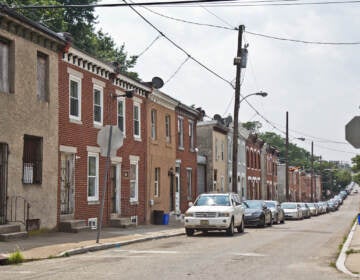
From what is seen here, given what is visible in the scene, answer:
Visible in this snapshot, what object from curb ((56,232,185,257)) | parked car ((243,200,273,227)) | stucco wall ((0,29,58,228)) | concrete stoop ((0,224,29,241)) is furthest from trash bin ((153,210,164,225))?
concrete stoop ((0,224,29,241))

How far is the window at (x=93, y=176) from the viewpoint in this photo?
81.3 feet

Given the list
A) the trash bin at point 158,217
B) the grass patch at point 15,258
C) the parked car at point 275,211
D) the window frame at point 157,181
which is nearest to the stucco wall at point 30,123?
the grass patch at point 15,258

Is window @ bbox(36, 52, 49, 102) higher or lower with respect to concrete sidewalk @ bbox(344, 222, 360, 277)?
higher

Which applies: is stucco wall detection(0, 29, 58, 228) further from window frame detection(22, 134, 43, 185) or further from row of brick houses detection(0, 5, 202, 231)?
window frame detection(22, 134, 43, 185)

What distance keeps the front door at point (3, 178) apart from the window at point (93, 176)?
602cm

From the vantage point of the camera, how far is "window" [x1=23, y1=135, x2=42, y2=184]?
2041cm

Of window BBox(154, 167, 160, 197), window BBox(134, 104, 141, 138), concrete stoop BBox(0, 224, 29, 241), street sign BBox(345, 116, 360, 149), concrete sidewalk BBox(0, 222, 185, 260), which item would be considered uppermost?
window BBox(134, 104, 141, 138)

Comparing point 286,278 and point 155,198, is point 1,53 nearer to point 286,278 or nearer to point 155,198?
point 286,278

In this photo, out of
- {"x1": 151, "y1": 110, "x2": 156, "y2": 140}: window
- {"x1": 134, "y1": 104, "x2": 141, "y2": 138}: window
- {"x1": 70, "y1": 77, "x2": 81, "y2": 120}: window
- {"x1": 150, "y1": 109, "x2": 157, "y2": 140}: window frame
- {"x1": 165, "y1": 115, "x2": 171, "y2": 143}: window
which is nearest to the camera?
{"x1": 70, "y1": 77, "x2": 81, "y2": 120}: window

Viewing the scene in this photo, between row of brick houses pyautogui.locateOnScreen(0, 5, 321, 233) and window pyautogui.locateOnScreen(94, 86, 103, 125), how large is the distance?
4 centimetres

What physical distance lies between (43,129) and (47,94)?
51.1 inches

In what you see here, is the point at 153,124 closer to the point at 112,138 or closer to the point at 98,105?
the point at 98,105

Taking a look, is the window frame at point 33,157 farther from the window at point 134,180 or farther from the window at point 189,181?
the window at point 189,181

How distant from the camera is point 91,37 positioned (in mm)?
49062
